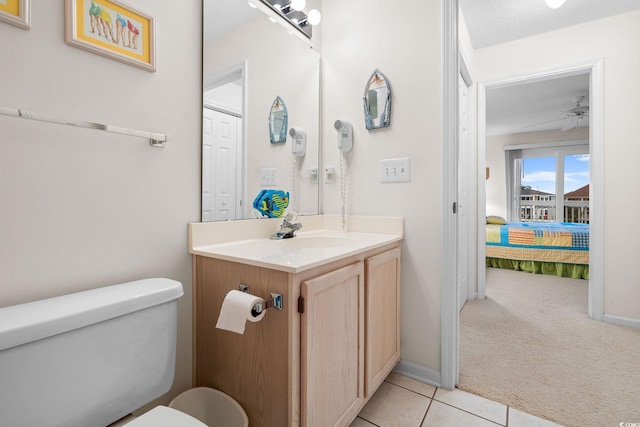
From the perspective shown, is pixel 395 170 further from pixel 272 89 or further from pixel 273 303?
pixel 273 303

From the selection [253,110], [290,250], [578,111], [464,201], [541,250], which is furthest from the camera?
[578,111]

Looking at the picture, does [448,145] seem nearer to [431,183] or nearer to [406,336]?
[431,183]

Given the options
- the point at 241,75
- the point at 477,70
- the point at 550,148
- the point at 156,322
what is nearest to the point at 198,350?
the point at 156,322

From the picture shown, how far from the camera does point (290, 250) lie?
1.25 metres

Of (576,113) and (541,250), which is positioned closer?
(541,250)

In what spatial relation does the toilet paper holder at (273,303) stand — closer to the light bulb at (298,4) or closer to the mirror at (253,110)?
the mirror at (253,110)

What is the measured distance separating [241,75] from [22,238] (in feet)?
3.56

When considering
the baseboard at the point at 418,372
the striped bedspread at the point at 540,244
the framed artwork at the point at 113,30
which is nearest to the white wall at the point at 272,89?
the framed artwork at the point at 113,30

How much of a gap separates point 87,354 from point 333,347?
726mm

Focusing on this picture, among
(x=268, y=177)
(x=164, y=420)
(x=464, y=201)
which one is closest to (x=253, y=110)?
(x=268, y=177)

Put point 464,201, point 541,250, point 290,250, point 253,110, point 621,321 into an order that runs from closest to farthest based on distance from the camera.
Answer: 1. point 290,250
2. point 253,110
3. point 621,321
4. point 464,201
5. point 541,250

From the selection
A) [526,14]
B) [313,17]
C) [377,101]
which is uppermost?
[526,14]

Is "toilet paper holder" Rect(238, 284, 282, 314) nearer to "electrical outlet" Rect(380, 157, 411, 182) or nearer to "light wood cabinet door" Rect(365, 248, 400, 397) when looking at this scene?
"light wood cabinet door" Rect(365, 248, 400, 397)

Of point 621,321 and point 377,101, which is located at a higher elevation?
point 377,101
